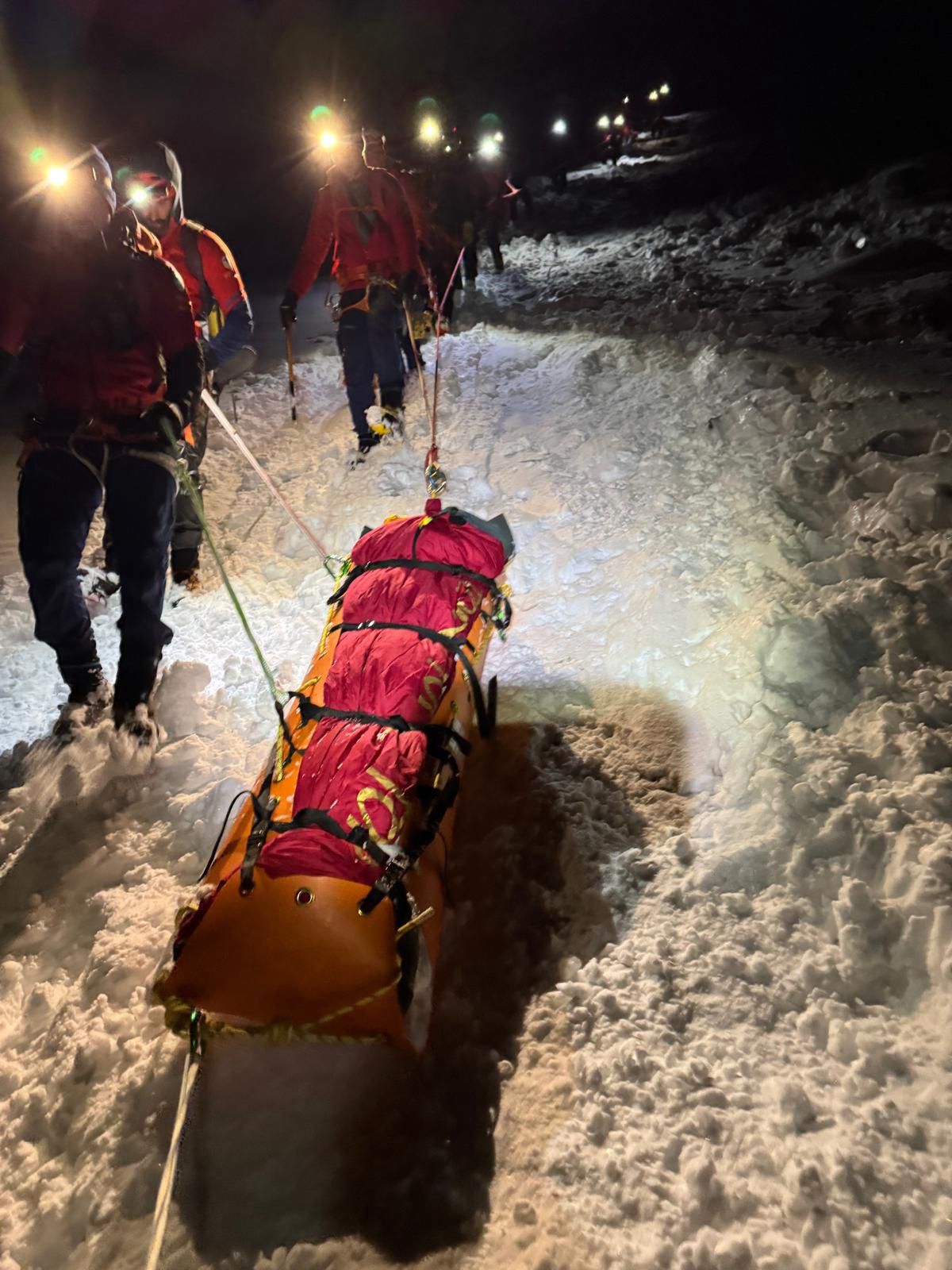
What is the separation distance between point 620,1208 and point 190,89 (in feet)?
92.5

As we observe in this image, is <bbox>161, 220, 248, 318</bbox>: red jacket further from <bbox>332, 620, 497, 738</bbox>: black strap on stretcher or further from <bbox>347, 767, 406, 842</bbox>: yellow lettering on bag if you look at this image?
<bbox>347, 767, 406, 842</bbox>: yellow lettering on bag

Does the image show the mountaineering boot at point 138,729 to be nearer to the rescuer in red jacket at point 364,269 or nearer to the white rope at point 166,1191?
the white rope at point 166,1191

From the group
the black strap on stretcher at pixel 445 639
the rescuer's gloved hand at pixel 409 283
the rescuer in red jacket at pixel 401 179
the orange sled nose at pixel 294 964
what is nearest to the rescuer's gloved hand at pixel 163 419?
the black strap on stretcher at pixel 445 639

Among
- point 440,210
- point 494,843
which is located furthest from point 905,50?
point 494,843

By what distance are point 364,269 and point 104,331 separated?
9.42 feet

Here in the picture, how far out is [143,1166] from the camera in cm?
188

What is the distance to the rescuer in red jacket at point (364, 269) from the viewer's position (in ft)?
17.5

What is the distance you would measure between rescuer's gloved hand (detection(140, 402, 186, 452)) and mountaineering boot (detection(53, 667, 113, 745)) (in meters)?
1.13

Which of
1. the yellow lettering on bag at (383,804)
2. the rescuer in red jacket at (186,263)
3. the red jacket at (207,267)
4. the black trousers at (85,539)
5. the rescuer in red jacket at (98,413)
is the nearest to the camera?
the yellow lettering on bag at (383,804)

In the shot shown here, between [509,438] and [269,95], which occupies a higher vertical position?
[269,95]

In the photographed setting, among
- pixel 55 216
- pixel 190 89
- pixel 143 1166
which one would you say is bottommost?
pixel 143 1166

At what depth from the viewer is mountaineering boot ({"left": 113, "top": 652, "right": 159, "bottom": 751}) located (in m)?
3.23

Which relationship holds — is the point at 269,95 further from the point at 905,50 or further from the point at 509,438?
the point at 509,438

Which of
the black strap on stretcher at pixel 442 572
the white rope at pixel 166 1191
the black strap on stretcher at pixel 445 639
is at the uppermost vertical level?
the black strap on stretcher at pixel 442 572
